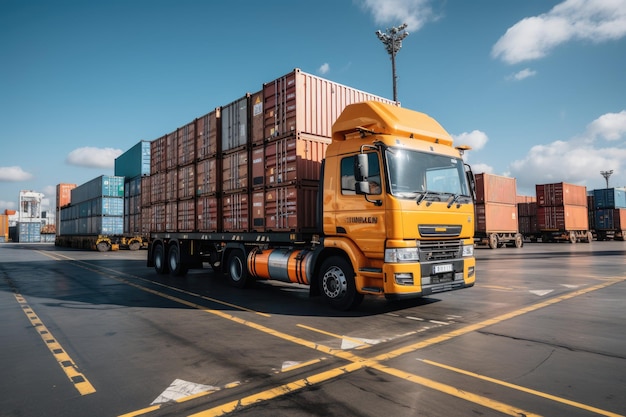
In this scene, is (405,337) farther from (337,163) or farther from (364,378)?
(337,163)

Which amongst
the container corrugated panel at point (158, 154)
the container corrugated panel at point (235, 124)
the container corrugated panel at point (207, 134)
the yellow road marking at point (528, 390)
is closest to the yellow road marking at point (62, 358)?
the yellow road marking at point (528, 390)

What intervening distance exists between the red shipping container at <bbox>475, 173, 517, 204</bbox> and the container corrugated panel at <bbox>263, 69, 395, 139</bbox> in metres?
20.6

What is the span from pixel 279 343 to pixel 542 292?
6.79 metres

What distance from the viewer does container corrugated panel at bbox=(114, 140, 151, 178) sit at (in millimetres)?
26734

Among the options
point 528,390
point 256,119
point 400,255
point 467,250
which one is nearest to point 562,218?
point 467,250

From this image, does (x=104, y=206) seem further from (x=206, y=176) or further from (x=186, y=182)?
(x=206, y=176)

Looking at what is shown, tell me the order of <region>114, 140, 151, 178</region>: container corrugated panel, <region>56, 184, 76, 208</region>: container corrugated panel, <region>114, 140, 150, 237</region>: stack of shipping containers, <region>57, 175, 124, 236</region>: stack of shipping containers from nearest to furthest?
<region>114, 140, 150, 237</region>: stack of shipping containers, <region>114, 140, 151, 178</region>: container corrugated panel, <region>57, 175, 124, 236</region>: stack of shipping containers, <region>56, 184, 76, 208</region>: container corrugated panel

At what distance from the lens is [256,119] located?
400 inches

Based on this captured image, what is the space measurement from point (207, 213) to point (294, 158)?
14.7 ft

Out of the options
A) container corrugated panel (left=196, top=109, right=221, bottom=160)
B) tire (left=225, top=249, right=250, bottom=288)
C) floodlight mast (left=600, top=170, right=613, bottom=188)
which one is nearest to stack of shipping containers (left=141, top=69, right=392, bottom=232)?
container corrugated panel (left=196, top=109, right=221, bottom=160)

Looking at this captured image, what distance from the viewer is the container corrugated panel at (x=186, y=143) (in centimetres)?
1298

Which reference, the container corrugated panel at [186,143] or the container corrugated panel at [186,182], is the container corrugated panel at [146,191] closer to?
the container corrugated panel at [186,182]

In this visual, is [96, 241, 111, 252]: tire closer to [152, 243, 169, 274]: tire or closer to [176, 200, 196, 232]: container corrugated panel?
[152, 243, 169, 274]: tire

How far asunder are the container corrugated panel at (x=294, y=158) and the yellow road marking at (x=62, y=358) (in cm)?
525
